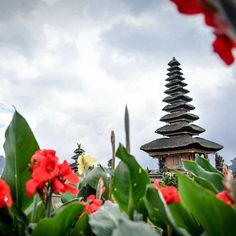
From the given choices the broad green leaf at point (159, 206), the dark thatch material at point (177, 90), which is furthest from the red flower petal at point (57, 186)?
the dark thatch material at point (177, 90)

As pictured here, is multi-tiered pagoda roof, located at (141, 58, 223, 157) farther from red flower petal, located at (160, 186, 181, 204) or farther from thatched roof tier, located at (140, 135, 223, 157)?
red flower petal, located at (160, 186, 181, 204)

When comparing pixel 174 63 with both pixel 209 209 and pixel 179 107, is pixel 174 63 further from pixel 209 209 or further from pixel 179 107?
pixel 209 209

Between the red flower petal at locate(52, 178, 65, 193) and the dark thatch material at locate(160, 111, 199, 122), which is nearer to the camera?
the red flower petal at locate(52, 178, 65, 193)

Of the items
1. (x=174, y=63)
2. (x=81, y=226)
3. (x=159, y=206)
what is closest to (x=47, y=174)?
(x=81, y=226)

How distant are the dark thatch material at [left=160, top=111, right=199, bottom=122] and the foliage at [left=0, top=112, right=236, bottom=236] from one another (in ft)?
97.9

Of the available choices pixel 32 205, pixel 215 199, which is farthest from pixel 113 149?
pixel 215 199

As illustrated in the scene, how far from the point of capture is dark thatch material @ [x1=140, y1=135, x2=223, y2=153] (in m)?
26.5

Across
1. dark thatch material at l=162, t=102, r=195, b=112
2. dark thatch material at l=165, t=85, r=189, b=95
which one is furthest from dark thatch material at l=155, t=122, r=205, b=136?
dark thatch material at l=165, t=85, r=189, b=95

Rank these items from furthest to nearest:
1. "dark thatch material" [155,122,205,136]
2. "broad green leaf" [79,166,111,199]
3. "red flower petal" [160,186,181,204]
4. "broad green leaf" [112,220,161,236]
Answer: "dark thatch material" [155,122,205,136]
"broad green leaf" [79,166,111,199]
"red flower petal" [160,186,181,204]
"broad green leaf" [112,220,161,236]

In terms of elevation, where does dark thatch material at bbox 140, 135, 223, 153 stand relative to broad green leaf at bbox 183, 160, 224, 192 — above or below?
above

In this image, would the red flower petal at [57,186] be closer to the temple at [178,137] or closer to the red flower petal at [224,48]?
the red flower petal at [224,48]

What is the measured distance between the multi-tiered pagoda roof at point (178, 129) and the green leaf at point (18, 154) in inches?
1019

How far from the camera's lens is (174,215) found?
82cm

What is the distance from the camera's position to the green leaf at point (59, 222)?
73cm
